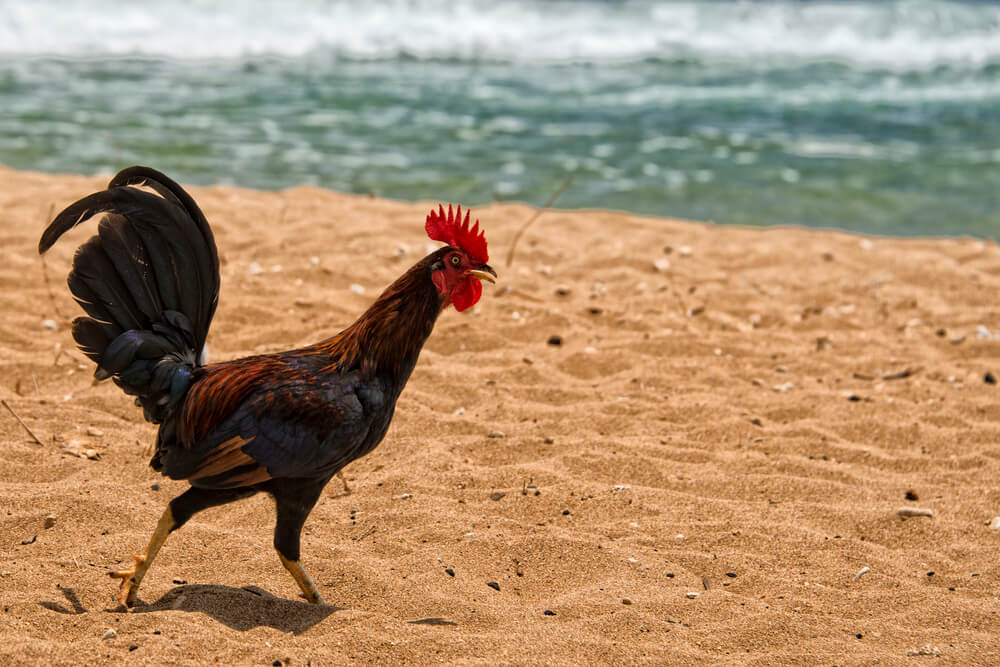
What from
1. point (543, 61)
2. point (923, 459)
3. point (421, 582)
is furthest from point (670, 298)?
point (543, 61)

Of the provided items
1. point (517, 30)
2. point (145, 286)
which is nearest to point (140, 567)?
point (145, 286)

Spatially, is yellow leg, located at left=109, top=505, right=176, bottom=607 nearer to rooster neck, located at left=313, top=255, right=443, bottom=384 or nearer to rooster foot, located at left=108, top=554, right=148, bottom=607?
rooster foot, located at left=108, top=554, right=148, bottom=607

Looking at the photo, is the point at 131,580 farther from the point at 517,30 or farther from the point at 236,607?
the point at 517,30

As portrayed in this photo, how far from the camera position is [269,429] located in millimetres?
3359

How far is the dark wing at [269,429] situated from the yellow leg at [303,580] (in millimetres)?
371

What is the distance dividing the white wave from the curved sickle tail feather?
18487mm

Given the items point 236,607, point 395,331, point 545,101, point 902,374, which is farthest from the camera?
point 545,101

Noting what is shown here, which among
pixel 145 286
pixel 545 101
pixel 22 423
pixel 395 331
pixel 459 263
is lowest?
pixel 22 423

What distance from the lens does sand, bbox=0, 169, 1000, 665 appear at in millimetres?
3449

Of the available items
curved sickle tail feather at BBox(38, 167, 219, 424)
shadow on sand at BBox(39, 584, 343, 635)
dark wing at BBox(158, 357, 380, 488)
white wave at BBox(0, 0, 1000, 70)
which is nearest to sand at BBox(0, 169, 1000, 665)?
shadow on sand at BBox(39, 584, 343, 635)

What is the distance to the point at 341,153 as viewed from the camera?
13.1 m

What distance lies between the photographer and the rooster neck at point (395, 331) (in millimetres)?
3605

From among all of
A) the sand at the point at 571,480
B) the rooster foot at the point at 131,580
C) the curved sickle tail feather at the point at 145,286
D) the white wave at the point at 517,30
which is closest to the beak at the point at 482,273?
the curved sickle tail feather at the point at 145,286

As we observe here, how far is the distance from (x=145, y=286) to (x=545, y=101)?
1483cm
